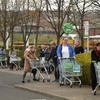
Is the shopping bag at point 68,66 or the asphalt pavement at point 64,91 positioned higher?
the shopping bag at point 68,66

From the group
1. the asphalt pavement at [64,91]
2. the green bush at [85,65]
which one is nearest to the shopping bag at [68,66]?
the green bush at [85,65]

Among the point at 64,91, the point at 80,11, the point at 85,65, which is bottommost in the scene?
the point at 64,91

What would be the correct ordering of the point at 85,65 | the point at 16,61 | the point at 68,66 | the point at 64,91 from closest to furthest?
1. the point at 64,91
2. the point at 68,66
3. the point at 85,65
4. the point at 16,61

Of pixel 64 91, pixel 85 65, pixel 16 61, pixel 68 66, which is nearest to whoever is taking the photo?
pixel 64 91

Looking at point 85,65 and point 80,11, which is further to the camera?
point 80,11

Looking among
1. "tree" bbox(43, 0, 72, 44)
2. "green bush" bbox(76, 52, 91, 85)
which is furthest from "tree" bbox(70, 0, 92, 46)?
"green bush" bbox(76, 52, 91, 85)

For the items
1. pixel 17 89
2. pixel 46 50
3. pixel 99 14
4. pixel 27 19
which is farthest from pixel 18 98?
pixel 27 19

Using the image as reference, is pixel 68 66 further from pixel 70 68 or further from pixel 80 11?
pixel 80 11

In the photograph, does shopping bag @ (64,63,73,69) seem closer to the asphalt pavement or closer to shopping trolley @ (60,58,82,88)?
shopping trolley @ (60,58,82,88)

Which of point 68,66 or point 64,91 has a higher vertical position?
point 68,66

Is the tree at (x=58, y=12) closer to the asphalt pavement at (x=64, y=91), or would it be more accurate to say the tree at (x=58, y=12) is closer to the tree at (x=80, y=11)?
the tree at (x=80, y=11)

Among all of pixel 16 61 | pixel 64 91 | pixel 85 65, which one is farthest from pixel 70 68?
pixel 16 61

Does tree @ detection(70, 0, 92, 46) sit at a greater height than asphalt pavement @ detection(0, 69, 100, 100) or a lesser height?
greater

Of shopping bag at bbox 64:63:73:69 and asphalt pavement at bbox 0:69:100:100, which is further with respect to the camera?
shopping bag at bbox 64:63:73:69
